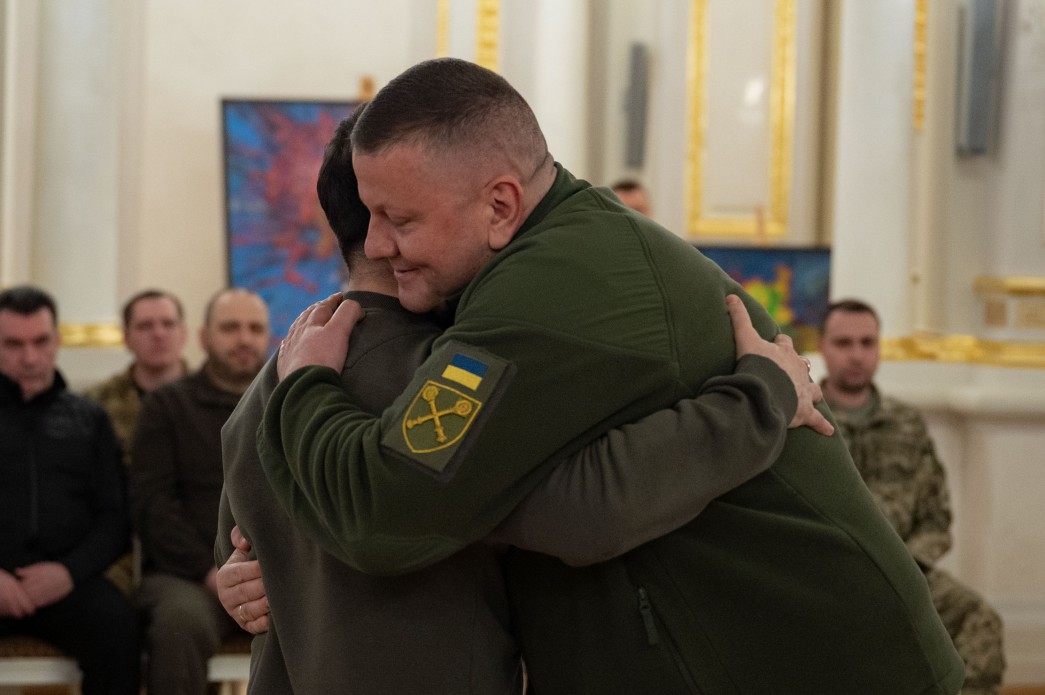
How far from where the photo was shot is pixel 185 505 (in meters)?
4.90

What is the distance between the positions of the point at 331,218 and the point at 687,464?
2.10 feet

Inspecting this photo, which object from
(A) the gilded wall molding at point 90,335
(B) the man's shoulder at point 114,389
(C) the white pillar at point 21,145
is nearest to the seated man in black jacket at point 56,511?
(B) the man's shoulder at point 114,389

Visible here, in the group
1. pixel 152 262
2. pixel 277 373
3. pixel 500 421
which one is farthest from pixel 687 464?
pixel 152 262

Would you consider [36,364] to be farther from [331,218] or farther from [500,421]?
[500,421]

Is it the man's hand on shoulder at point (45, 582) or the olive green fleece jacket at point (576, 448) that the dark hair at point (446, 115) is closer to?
the olive green fleece jacket at point (576, 448)

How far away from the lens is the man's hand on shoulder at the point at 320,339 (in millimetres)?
1812

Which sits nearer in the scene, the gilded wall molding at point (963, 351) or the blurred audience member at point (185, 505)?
the blurred audience member at point (185, 505)

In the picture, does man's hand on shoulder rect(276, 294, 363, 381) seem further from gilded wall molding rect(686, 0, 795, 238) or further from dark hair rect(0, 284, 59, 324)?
gilded wall molding rect(686, 0, 795, 238)

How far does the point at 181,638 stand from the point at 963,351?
3822 mm

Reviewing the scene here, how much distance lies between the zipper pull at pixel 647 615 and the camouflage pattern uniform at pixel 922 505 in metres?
3.56

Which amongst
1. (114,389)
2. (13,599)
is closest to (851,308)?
(114,389)

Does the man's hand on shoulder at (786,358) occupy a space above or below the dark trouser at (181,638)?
above

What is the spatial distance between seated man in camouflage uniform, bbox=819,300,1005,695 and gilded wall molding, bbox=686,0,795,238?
2.79 metres

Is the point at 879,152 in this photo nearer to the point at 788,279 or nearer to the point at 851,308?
the point at 788,279
